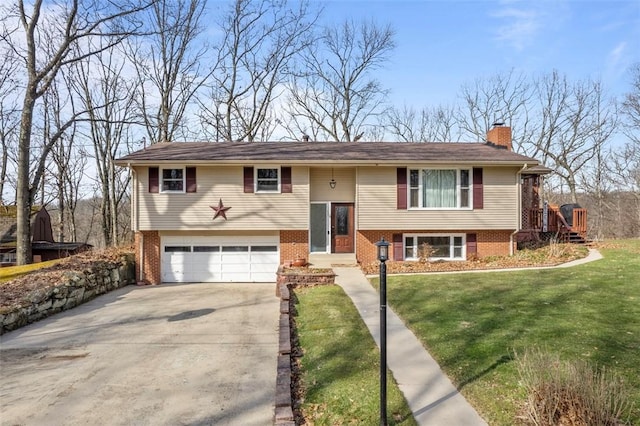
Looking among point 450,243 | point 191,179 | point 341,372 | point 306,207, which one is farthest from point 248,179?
point 341,372

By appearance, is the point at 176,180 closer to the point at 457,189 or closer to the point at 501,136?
the point at 457,189

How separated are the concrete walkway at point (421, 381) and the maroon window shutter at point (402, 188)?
21.7ft

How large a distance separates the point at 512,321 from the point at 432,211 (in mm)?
7649

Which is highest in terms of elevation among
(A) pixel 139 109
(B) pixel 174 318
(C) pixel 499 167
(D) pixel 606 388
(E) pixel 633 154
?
(A) pixel 139 109

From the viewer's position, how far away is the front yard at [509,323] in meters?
4.94

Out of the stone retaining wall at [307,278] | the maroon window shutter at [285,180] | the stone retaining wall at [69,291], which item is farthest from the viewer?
the maroon window shutter at [285,180]

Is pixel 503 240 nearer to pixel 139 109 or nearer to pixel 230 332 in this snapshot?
pixel 230 332

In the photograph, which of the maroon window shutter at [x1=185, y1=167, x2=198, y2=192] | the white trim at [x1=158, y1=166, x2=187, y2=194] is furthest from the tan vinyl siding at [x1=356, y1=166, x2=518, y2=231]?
the white trim at [x1=158, y1=166, x2=187, y2=194]

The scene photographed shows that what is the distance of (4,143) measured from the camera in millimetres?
28719

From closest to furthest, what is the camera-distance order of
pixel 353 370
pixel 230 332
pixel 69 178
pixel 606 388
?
pixel 606 388
pixel 353 370
pixel 230 332
pixel 69 178

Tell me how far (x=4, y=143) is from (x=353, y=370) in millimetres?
33192

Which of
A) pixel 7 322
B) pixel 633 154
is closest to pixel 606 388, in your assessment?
pixel 7 322

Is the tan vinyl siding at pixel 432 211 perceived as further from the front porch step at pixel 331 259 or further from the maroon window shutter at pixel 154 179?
the maroon window shutter at pixel 154 179

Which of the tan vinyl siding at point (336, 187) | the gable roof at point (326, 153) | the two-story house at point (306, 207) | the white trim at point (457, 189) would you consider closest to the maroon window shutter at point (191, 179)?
the two-story house at point (306, 207)
